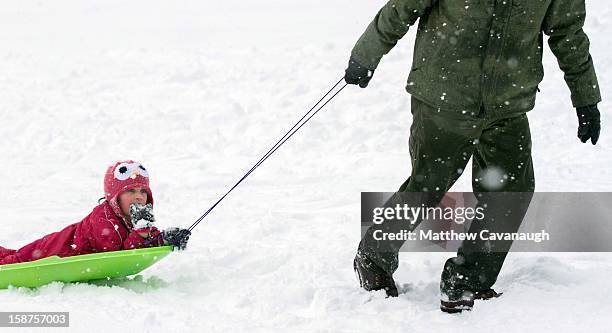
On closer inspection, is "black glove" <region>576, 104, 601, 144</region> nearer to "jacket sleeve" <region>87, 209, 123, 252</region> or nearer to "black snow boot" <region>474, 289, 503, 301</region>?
"black snow boot" <region>474, 289, 503, 301</region>

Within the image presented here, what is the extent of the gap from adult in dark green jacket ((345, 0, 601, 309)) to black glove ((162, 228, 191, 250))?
4.06ft

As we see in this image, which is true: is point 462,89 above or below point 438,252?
above

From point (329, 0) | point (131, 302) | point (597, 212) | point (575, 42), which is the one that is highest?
point (329, 0)

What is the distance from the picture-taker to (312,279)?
4.17 metres

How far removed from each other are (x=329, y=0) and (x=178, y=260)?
1310 cm

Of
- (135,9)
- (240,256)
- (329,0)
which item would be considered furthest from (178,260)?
(135,9)

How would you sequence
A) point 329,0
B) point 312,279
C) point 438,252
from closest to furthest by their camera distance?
point 312,279 → point 438,252 → point 329,0

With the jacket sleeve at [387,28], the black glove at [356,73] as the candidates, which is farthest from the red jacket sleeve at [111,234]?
the jacket sleeve at [387,28]

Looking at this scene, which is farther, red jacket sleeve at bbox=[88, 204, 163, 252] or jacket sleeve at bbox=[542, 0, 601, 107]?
red jacket sleeve at bbox=[88, 204, 163, 252]

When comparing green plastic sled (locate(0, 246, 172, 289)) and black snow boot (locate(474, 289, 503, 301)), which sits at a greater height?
green plastic sled (locate(0, 246, 172, 289))

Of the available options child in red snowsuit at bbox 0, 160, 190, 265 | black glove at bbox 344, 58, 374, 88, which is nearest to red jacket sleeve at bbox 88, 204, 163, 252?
child in red snowsuit at bbox 0, 160, 190, 265

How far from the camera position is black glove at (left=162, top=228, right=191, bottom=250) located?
14.3 feet

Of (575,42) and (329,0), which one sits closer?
(575,42)

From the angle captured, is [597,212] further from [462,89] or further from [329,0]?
[329,0]
